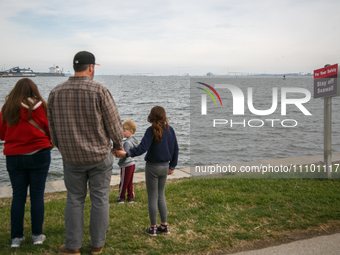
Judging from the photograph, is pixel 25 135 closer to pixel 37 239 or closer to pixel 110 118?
pixel 110 118

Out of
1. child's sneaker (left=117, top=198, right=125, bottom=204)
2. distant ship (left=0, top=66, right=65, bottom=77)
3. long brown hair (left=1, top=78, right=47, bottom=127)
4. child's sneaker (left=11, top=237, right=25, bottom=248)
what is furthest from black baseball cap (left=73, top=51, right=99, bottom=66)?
distant ship (left=0, top=66, right=65, bottom=77)

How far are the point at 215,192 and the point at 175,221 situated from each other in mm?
1477

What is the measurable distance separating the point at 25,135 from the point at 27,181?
1.75 ft

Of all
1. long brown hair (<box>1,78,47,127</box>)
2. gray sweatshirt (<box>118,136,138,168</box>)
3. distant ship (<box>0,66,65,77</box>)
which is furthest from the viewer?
distant ship (<box>0,66,65,77</box>)

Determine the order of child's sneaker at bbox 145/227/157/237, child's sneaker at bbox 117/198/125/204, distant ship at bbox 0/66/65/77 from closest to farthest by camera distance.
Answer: child's sneaker at bbox 145/227/157/237 < child's sneaker at bbox 117/198/125/204 < distant ship at bbox 0/66/65/77

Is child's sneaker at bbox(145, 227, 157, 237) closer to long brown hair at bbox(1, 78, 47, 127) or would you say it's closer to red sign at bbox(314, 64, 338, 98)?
long brown hair at bbox(1, 78, 47, 127)

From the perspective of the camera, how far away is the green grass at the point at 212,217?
156 inches

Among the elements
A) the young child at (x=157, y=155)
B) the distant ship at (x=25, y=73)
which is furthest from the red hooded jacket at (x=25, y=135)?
the distant ship at (x=25, y=73)

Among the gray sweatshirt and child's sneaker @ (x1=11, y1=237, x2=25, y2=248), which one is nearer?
child's sneaker @ (x1=11, y1=237, x2=25, y2=248)

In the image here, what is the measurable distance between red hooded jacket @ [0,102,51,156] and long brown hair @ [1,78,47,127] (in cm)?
5

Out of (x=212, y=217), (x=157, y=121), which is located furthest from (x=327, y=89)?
(x=157, y=121)

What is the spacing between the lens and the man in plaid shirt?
11.2 feet

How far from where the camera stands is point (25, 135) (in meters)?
3.74

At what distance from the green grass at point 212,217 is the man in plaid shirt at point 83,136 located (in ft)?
1.79
